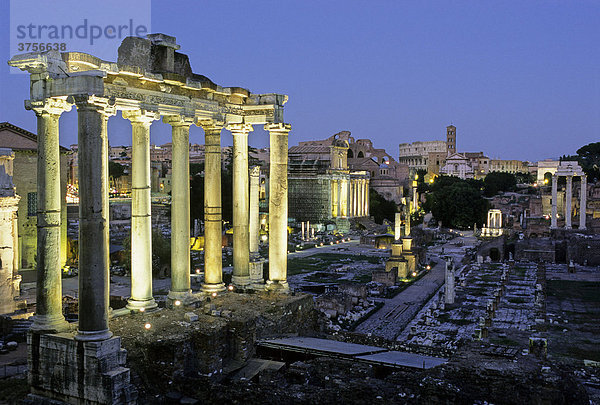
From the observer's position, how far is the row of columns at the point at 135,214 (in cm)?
949

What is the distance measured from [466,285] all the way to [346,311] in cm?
936

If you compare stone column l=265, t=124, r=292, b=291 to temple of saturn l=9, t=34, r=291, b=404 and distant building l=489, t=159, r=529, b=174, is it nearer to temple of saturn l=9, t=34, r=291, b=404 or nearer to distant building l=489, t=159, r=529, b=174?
temple of saturn l=9, t=34, r=291, b=404

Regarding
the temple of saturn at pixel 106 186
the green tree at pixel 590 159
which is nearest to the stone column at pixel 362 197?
the green tree at pixel 590 159

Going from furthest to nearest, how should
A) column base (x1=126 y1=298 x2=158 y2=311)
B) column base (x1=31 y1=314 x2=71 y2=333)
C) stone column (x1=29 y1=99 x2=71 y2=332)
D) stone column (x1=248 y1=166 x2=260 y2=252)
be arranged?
stone column (x1=248 y1=166 x2=260 y2=252) → column base (x1=126 y1=298 x2=158 y2=311) → stone column (x1=29 y1=99 x2=71 y2=332) → column base (x1=31 y1=314 x2=71 y2=333)

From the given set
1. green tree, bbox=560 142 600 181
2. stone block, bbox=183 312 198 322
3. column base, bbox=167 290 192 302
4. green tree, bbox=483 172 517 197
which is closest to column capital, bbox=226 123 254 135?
column base, bbox=167 290 192 302

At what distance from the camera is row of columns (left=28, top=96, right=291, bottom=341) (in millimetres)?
9492

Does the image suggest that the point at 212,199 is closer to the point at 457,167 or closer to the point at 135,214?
the point at 135,214

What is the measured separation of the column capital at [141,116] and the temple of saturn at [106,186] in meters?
0.02

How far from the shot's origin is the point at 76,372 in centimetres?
929

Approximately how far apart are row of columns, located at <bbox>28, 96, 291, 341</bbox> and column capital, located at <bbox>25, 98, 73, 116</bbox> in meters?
0.02

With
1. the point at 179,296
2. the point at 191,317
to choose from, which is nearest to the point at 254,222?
the point at 179,296

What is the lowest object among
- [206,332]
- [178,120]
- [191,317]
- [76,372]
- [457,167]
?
[76,372]

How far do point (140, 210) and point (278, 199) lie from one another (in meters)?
3.92

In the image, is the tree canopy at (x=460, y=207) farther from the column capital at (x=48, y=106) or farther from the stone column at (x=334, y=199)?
the column capital at (x=48, y=106)
